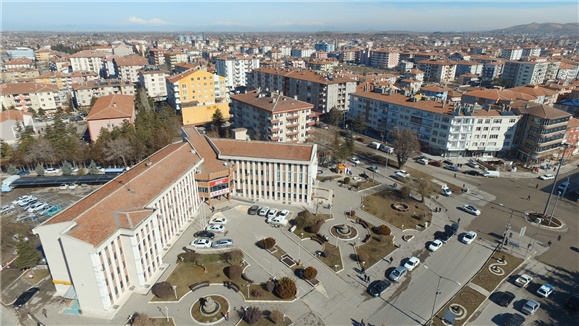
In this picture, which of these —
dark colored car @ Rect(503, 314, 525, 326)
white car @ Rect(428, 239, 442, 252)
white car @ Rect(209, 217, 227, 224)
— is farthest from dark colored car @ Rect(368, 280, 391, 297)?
white car @ Rect(209, 217, 227, 224)

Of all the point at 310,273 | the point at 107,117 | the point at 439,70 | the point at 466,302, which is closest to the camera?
the point at 466,302

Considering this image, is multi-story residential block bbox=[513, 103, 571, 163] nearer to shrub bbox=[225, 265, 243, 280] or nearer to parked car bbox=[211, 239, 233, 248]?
parked car bbox=[211, 239, 233, 248]

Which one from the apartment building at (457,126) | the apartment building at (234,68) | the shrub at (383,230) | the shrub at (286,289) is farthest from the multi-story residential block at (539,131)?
the apartment building at (234,68)

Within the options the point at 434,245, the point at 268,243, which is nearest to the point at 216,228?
the point at 268,243

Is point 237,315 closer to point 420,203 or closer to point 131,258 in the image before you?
point 131,258

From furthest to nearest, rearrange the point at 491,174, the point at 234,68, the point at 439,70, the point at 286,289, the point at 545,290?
the point at 439,70 < the point at 234,68 < the point at 491,174 < the point at 545,290 < the point at 286,289

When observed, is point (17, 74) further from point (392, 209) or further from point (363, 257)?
point (363, 257)

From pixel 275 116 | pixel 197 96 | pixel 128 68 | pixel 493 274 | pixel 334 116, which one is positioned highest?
pixel 128 68

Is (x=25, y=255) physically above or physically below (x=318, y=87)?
below
